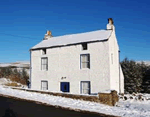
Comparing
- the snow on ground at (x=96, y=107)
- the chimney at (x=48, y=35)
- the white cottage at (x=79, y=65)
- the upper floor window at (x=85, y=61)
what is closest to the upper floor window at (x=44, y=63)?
the white cottage at (x=79, y=65)

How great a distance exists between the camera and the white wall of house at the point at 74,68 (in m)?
17.5

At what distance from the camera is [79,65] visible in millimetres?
18875

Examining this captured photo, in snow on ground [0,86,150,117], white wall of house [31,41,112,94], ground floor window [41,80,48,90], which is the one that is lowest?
snow on ground [0,86,150,117]

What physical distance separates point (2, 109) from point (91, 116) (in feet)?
17.7

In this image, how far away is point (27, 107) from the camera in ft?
34.5

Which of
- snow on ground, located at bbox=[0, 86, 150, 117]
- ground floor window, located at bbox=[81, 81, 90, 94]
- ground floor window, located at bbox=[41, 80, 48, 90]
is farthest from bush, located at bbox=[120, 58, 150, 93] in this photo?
ground floor window, located at bbox=[41, 80, 48, 90]

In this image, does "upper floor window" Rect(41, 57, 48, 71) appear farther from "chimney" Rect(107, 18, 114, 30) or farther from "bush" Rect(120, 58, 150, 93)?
"bush" Rect(120, 58, 150, 93)

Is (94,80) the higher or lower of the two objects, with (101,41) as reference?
lower

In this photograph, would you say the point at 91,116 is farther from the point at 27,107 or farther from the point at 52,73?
the point at 52,73

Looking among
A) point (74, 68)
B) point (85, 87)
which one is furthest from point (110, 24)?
point (85, 87)

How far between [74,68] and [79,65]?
760 mm

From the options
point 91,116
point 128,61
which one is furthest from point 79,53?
point 128,61

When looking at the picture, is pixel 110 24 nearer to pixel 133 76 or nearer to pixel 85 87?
pixel 85 87

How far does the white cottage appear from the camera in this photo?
1761cm
